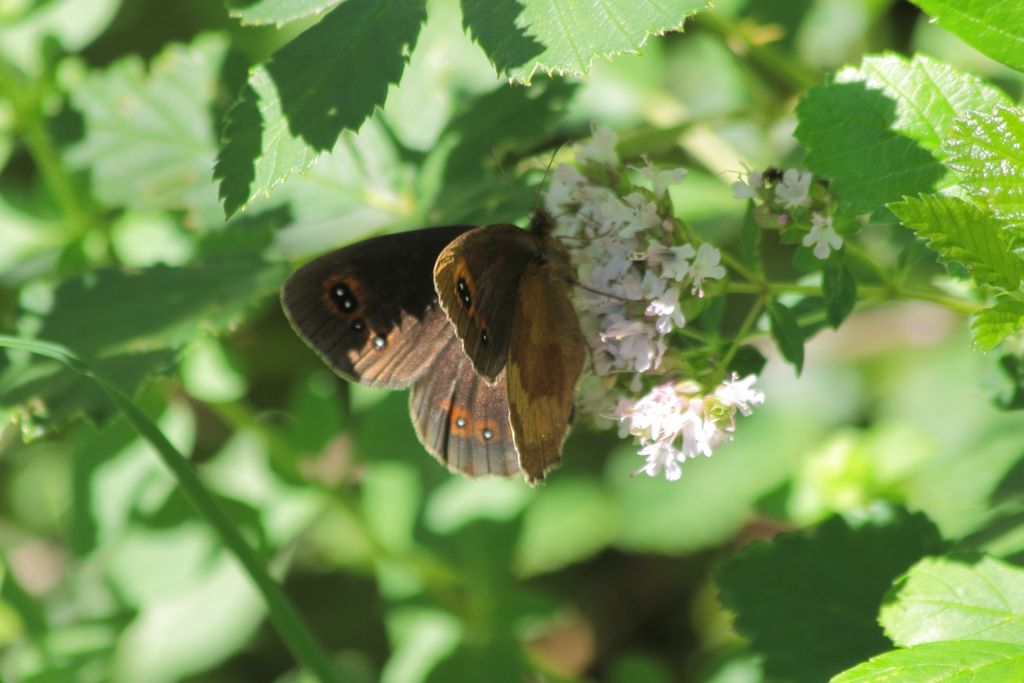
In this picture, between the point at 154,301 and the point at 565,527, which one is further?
the point at 565,527

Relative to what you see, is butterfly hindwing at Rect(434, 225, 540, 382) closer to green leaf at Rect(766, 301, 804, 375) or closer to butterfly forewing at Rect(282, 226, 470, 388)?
butterfly forewing at Rect(282, 226, 470, 388)

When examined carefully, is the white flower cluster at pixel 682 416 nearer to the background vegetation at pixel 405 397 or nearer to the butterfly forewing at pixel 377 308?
the background vegetation at pixel 405 397

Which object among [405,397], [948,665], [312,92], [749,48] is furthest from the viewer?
[405,397]

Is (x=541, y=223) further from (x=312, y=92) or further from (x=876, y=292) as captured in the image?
(x=876, y=292)

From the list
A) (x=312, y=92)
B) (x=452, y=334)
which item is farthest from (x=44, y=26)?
(x=452, y=334)

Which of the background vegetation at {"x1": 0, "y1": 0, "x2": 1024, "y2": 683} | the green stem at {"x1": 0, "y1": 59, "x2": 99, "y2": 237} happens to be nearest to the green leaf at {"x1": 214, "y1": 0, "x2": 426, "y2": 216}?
the background vegetation at {"x1": 0, "y1": 0, "x2": 1024, "y2": 683}

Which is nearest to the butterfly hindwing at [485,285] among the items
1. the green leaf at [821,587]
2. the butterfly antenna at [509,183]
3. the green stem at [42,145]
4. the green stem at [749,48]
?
the butterfly antenna at [509,183]
